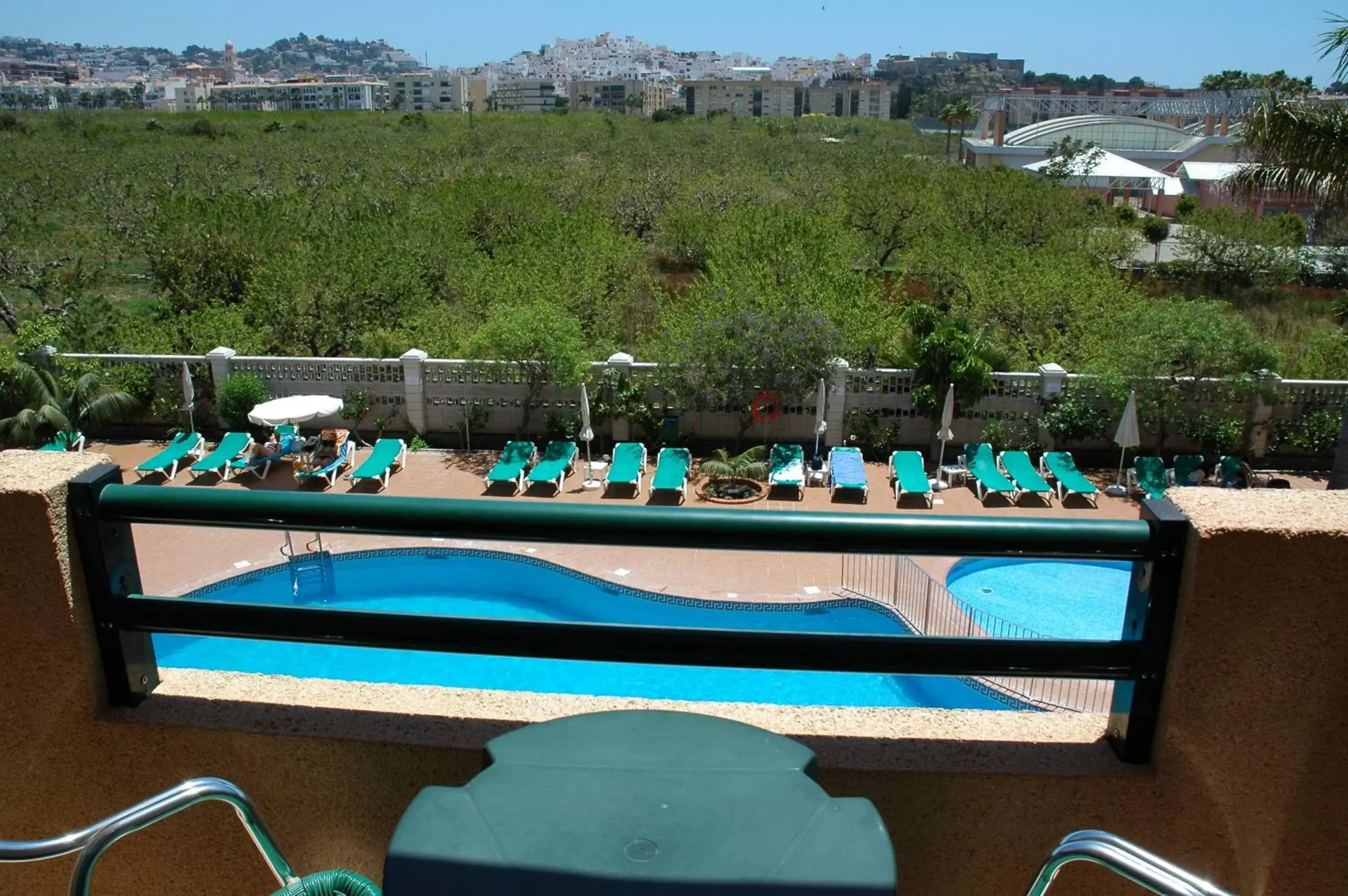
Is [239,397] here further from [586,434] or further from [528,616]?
[528,616]

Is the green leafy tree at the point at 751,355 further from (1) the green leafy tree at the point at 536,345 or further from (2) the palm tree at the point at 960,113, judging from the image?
(2) the palm tree at the point at 960,113

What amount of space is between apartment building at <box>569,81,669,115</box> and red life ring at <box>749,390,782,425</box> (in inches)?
6426

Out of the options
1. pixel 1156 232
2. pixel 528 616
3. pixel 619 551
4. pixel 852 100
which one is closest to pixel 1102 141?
pixel 1156 232

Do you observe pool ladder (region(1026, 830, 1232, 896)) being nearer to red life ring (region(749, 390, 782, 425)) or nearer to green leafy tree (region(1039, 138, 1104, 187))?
red life ring (region(749, 390, 782, 425))

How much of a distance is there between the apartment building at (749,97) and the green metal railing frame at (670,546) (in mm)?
168951

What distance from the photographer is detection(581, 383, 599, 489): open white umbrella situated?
706 inches

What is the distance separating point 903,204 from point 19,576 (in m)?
33.3

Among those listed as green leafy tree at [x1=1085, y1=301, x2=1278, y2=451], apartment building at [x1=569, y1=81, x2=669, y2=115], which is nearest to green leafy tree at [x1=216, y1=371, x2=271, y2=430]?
green leafy tree at [x1=1085, y1=301, x2=1278, y2=451]

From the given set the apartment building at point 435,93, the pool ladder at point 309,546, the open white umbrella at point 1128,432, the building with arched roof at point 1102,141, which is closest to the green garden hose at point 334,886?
the pool ladder at point 309,546

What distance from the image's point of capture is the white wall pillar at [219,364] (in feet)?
66.4

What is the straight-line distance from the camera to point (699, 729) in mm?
1809

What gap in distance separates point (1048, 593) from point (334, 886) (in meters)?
14.3

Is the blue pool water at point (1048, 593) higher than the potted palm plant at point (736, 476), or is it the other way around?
the potted palm plant at point (736, 476)

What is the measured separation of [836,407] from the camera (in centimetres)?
1962
